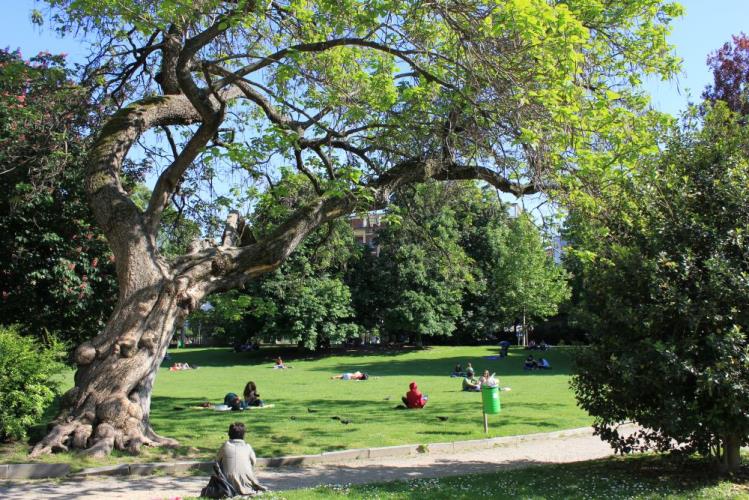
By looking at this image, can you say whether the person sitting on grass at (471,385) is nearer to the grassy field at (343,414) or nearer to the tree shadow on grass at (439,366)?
the grassy field at (343,414)

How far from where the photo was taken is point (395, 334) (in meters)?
54.1

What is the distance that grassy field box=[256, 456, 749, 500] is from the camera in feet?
23.7

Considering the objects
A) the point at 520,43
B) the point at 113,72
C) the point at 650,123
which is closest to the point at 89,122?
the point at 113,72

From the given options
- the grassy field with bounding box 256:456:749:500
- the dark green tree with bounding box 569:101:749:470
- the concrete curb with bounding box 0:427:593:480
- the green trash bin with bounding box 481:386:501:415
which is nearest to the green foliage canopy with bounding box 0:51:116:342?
the concrete curb with bounding box 0:427:593:480

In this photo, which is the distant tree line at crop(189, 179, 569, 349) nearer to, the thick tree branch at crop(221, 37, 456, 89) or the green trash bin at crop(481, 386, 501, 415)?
the green trash bin at crop(481, 386, 501, 415)

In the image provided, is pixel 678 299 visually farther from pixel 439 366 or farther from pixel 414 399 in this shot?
pixel 439 366

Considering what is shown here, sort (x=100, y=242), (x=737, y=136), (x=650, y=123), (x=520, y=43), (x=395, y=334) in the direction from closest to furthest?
(x=737, y=136) → (x=520, y=43) → (x=650, y=123) → (x=100, y=242) → (x=395, y=334)

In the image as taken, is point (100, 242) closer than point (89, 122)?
No

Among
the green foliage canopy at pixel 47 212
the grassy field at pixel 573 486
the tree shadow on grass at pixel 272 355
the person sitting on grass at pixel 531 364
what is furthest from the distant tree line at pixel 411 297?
the grassy field at pixel 573 486

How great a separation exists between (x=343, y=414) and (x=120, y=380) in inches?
252

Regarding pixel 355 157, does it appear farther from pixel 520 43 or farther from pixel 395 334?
pixel 395 334

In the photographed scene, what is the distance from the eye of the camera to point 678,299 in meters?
7.57

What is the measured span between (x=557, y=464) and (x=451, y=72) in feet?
20.8

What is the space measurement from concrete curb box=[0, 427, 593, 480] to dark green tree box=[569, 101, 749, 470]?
3195 millimetres
